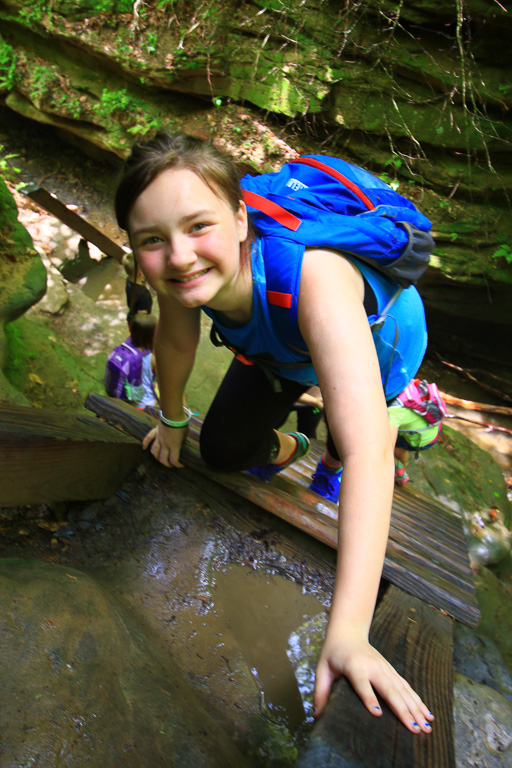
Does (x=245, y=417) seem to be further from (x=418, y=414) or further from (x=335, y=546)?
(x=418, y=414)

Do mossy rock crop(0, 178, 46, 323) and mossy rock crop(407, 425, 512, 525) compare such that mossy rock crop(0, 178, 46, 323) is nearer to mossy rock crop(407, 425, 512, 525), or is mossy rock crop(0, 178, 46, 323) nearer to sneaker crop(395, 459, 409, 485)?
sneaker crop(395, 459, 409, 485)

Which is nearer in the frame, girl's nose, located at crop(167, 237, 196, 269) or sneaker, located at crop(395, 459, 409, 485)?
girl's nose, located at crop(167, 237, 196, 269)

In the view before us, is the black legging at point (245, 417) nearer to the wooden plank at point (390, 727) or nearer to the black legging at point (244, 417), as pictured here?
the black legging at point (244, 417)

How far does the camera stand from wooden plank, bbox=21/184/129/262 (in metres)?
5.80

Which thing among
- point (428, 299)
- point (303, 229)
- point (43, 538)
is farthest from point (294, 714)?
point (428, 299)

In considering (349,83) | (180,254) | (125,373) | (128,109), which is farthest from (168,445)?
(128,109)

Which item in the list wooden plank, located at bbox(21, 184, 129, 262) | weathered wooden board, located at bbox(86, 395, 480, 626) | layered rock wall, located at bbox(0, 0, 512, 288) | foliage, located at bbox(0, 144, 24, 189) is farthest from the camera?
foliage, located at bbox(0, 144, 24, 189)

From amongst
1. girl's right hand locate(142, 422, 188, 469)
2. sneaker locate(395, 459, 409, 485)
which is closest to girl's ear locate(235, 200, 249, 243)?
girl's right hand locate(142, 422, 188, 469)

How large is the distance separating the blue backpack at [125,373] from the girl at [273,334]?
1.81m

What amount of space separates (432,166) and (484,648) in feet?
18.1

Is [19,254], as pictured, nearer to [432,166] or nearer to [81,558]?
[81,558]

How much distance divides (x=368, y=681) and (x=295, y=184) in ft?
4.48

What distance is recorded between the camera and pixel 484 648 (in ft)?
10.7

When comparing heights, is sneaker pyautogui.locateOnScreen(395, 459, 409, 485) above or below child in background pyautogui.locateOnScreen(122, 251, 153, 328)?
above
